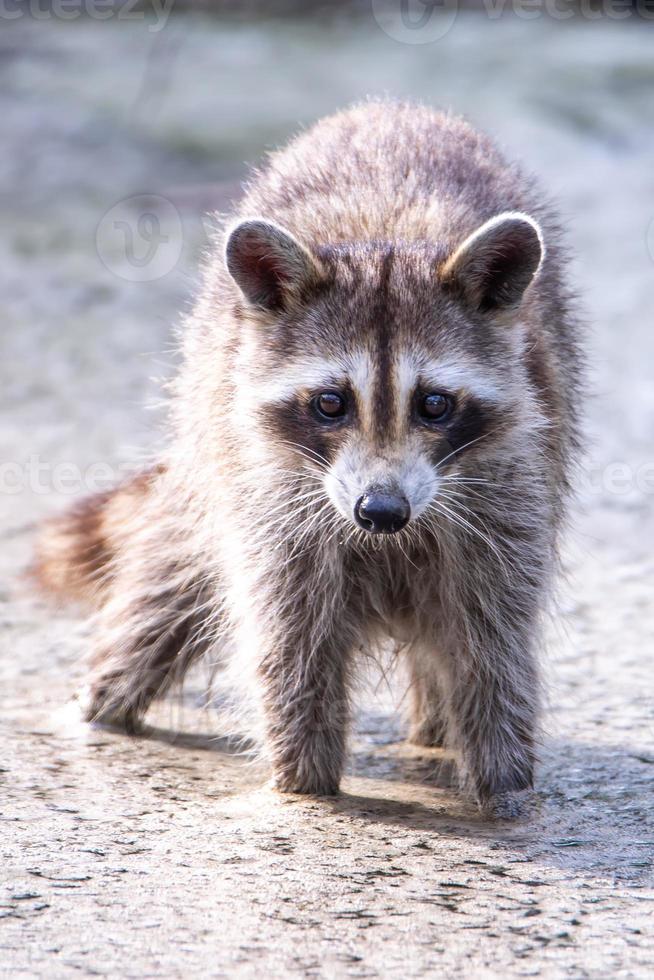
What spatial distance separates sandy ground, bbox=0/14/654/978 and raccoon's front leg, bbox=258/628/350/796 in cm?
12

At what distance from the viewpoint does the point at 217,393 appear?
393cm

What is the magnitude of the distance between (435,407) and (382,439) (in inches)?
6.8

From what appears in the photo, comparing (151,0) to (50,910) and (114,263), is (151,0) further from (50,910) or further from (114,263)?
(50,910)

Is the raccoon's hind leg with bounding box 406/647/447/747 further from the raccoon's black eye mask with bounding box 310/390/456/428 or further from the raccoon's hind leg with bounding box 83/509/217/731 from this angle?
the raccoon's black eye mask with bounding box 310/390/456/428
